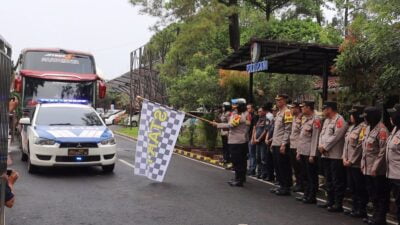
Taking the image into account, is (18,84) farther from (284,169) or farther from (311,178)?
(311,178)

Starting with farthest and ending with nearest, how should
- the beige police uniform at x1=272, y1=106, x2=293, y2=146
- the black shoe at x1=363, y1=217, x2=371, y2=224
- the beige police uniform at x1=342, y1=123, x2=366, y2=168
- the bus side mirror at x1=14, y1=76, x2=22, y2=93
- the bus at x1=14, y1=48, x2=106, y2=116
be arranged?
the bus at x1=14, y1=48, x2=106, y2=116, the bus side mirror at x1=14, y1=76, x2=22, y2=93, the beige police uniform at x1=272, y1=106, x2=293, y2=146, the beige police uniform at x1=342, y1=123, x2=366, y2=168, the black shoe at x1=363, y1=217, x2=371, y2=224

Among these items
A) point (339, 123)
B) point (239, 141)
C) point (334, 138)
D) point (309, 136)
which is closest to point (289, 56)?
point (239, 141)

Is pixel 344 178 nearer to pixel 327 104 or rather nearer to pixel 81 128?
pixel 327 104

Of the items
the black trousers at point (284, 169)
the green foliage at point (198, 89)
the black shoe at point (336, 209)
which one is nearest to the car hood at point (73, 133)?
the black trousers at point (284, 169)

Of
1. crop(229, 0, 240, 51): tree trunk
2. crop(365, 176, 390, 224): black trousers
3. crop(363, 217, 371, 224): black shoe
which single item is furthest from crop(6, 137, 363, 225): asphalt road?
crop(229, 0, 240, 51): tree trunk

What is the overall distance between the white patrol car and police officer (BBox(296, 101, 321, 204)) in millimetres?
4285

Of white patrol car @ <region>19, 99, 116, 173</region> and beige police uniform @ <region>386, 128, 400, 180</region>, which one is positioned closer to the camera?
beige police uniform @ <region>386, 128, 400, 180</region>

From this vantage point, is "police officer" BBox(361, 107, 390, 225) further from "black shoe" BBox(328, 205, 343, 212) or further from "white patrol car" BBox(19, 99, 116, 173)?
"white patrol car" BBox(19, 99, 116, 173)

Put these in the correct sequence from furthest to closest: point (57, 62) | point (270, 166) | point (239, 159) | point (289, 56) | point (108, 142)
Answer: point (57, 62) → point (289, 56) → point (270, 166) → point (108, 142) → point (239, 159)

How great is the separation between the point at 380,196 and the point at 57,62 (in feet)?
41.1

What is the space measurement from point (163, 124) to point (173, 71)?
41.7ft

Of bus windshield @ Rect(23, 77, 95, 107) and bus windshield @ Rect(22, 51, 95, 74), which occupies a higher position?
bus windshield @ Rect(22, 51, 95, 74)

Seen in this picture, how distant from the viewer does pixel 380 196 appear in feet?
24.2

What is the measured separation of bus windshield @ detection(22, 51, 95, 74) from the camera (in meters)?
16.9
